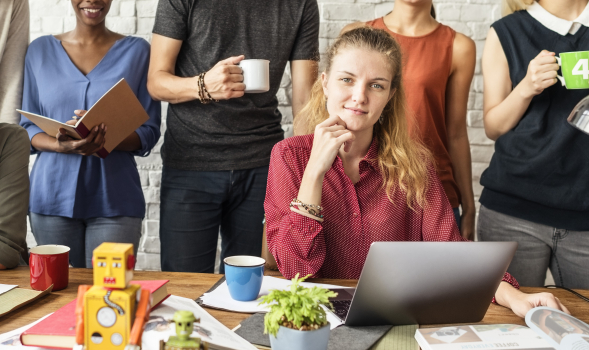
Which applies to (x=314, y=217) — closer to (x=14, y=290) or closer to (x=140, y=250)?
(x=14, y=290)

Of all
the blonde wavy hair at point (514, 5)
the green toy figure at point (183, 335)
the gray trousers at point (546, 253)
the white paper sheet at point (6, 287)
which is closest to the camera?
the green toy figure at point (183, 335)

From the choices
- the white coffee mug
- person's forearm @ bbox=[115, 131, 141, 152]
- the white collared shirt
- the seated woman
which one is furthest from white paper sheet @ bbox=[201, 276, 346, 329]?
the white collared shirt

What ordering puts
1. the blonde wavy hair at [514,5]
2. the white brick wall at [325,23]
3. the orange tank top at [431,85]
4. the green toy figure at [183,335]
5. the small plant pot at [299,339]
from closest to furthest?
the green toy figure at [183,335], the small plant pot at [299,339], the blonde wavy hair at [514,5], the orange tank top at [431,85], the white brick wall at [325,23]

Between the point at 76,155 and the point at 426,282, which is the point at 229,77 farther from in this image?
the point at 426,282

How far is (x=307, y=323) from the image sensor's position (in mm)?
812

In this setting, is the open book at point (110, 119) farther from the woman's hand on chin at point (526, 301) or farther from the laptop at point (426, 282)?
the woman's hand on chin at point (526, 301)

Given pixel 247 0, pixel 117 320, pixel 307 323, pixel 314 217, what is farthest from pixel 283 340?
pixel 247 0

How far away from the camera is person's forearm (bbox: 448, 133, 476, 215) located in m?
1.98

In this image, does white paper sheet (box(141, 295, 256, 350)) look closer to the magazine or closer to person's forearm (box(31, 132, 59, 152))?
the magazine

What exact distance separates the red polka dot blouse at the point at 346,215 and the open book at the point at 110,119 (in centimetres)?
55

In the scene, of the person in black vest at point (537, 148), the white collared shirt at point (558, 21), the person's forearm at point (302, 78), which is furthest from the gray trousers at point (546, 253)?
the person's forearm at point (302, 78)

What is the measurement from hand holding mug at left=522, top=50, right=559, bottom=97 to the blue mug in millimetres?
1049

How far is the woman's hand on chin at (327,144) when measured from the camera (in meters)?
1.35

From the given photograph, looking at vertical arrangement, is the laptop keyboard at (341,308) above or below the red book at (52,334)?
below
